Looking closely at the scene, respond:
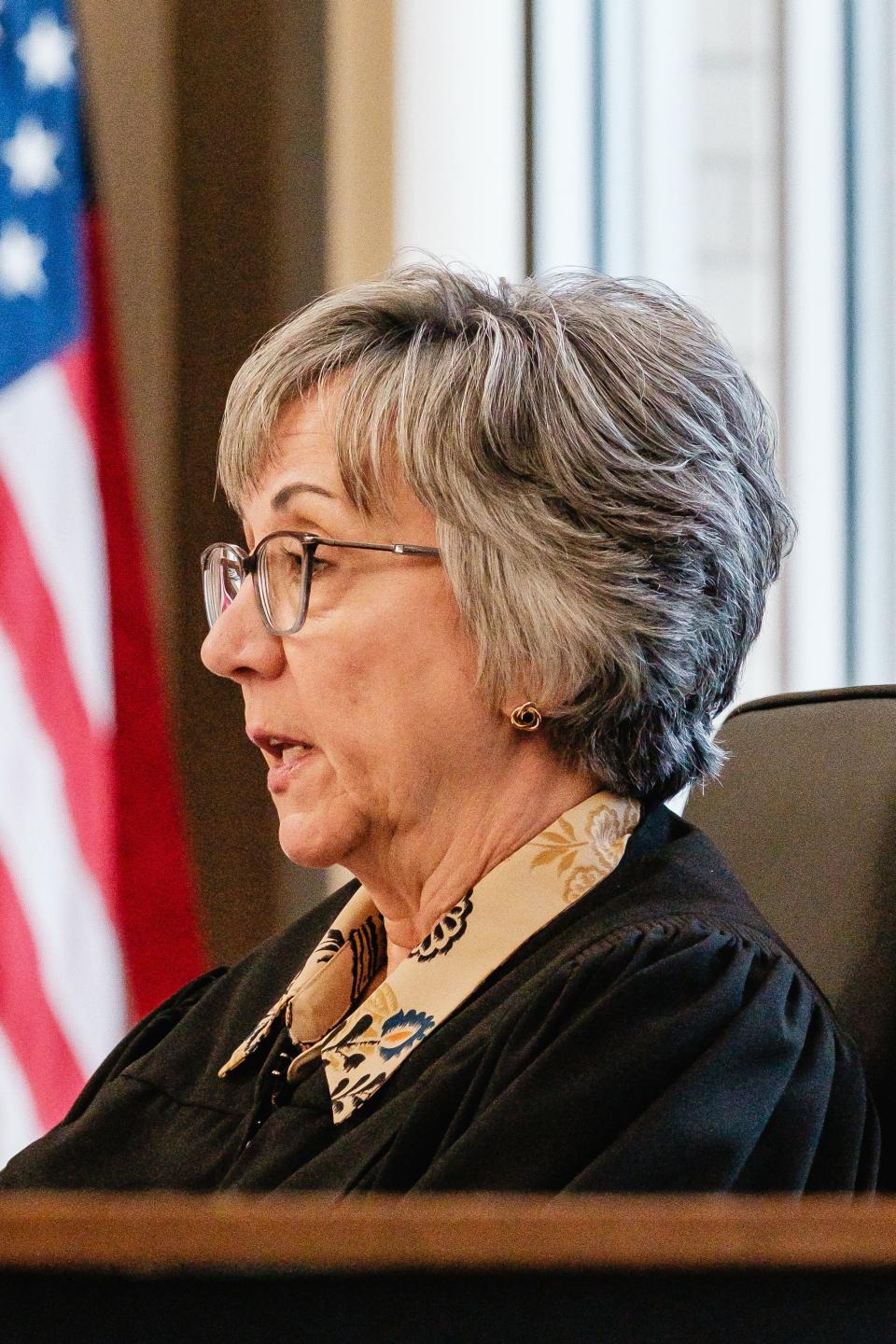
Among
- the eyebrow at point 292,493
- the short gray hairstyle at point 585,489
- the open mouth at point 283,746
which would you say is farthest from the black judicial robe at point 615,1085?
the eyebrow at point 292,493

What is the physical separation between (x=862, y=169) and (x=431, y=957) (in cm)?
175

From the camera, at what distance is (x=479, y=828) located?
1.13 m

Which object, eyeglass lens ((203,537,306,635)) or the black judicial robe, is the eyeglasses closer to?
eyeglass lens ((203,537,306,635))

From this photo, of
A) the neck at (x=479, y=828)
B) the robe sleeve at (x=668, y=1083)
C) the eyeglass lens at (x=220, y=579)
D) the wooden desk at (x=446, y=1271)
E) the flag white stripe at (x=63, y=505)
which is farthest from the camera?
the flag white stripe at (x=63, y=505)

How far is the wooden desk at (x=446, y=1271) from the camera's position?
358 millimetres

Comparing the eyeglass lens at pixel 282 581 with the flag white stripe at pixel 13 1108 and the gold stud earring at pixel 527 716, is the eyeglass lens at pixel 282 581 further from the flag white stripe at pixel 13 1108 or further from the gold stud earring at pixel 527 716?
the flag white stripe at pixel 13 1108

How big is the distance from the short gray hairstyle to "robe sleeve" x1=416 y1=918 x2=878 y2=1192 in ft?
0.70

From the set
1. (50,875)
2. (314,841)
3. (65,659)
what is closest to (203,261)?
(65,659)

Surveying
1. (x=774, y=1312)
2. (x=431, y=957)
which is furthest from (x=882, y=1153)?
(x=774, y=1312)

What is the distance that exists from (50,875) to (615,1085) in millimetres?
1552

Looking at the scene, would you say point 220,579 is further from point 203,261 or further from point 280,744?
point 203,261

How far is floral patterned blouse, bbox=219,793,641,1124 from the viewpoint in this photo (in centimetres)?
105

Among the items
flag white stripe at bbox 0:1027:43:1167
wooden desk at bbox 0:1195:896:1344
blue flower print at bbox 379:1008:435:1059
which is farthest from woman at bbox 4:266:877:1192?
flag white stripe at bbox 0:1027:43:1167

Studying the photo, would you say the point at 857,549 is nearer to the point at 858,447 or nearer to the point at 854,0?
the point at 858,447
